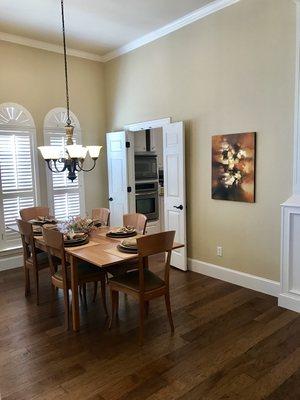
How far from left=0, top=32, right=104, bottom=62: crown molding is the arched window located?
0.98 meters

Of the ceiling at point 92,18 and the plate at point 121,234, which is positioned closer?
the plate at point 121,234

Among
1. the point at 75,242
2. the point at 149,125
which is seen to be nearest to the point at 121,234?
the point at 75,242

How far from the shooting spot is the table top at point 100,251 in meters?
2.67

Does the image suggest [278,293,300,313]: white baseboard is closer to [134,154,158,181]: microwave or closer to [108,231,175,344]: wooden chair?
[108,231,175,344]: wooden chair

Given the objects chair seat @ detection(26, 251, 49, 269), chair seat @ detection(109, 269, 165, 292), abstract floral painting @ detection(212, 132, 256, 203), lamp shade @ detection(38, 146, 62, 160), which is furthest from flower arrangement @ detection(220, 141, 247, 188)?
chair seat @ detection(26, 251, 49, 269)

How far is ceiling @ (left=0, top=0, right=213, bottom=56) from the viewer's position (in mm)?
3965

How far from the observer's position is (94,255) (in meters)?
2.82

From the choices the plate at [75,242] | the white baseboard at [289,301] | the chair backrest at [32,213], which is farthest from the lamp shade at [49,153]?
the white baseboard at [289,301]

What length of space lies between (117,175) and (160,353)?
11.8ft

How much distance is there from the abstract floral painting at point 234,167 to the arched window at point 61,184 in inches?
103

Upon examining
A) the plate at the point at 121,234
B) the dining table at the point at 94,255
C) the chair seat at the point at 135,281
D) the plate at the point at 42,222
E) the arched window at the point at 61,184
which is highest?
the arched window at the point at 61,184

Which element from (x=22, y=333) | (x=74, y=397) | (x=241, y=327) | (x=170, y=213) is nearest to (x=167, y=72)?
(x=170, y=213)

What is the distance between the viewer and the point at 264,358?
2.59m

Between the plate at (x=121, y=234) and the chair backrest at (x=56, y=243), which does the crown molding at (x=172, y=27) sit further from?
the chair backrest at (x=56, y=243)
